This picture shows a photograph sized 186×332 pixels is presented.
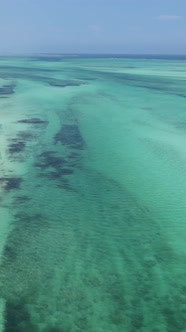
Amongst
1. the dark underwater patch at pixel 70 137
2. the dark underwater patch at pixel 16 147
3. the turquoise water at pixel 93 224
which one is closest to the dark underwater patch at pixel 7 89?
the turquoise water at pixel 93 224

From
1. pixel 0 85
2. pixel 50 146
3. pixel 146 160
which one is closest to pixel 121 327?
pixel 146 160

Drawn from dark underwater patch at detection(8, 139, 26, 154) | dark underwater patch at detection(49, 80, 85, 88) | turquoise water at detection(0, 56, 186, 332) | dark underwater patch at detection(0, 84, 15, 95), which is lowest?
turquoise water at detection(0, 56, 186, 332)

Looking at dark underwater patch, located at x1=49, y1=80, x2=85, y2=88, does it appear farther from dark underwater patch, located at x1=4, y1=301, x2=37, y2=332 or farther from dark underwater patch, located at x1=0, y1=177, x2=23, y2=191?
dark underwater patch, located at x1=4, y1=301, x2=37, y2=332

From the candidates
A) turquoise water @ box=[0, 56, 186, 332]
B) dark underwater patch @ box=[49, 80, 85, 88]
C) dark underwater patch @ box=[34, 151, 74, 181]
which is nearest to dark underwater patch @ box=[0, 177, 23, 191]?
turquoise water @ box=[0, 56, 186, 332]

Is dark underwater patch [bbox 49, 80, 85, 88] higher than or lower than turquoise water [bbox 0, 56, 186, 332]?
higher

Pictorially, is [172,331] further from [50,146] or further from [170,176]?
[50,146]

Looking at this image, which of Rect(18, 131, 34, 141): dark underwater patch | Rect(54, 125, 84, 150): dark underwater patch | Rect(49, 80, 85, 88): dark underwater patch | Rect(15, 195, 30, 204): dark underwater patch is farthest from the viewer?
Rect(49, 80, 85, 88): dark underwater patch

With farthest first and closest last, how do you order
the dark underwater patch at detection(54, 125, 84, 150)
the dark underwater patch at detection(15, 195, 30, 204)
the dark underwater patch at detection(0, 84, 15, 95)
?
1. the dark underwater patch at detection(0, 84, 15, 95)
2. the dark underwater patch at detection(54, 125, 84, 150)
3. the dark underwater patch at detection(15, 195, 30, 204)

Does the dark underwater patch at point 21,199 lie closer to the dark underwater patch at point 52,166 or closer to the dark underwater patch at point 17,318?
the dark underwater patch at point 52,166

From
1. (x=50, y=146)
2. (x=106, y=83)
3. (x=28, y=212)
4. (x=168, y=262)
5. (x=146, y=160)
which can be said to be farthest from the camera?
(x=106, y=83)
